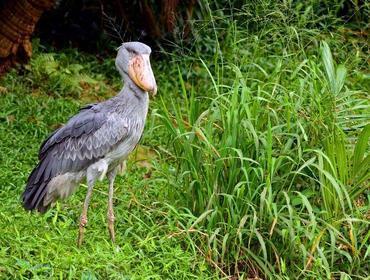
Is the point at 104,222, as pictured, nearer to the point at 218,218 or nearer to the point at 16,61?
the point at 218,218

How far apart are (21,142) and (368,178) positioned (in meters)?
2.74

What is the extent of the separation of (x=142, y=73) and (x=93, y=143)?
487 millimetres

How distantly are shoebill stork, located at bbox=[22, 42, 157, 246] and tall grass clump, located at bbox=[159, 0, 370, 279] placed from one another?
0.55m

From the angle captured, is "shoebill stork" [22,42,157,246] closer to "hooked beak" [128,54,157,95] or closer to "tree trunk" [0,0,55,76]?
"hooked beak" [128,54,157,95]

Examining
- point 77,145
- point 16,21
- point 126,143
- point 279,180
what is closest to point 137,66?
point 126,143

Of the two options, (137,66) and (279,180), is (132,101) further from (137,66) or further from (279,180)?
(279,180)

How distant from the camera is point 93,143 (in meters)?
4.93

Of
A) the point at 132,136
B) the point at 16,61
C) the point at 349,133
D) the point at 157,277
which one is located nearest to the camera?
the point at 157,277

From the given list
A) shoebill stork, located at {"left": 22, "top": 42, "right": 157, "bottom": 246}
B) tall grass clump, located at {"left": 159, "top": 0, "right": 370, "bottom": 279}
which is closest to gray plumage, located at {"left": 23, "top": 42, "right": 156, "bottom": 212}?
shoebill stork, located at {"left": 22, "top": 42, "right": 157, "bottom": 246}

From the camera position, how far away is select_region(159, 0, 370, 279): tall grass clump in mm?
5035

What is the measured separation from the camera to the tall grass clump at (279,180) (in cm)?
504

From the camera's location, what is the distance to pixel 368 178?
5316mm

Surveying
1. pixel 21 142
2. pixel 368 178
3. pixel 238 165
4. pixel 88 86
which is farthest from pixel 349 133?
pixel 88 86

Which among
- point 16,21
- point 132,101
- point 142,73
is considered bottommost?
A: point 16,21
